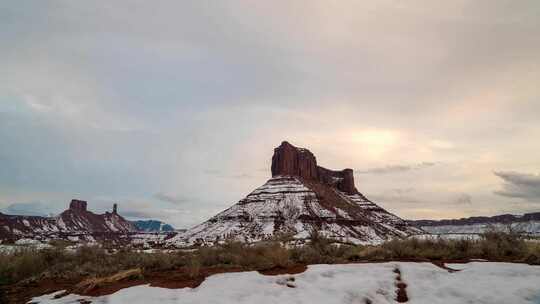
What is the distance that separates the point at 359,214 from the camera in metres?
144

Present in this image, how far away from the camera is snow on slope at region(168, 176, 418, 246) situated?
111 m

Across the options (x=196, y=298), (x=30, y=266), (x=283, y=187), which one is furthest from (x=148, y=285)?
(x=283, y=187)

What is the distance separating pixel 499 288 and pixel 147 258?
1040cm

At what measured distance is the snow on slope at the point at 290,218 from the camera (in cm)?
11088

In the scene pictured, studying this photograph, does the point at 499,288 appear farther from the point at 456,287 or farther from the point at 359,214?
the point at 359,214

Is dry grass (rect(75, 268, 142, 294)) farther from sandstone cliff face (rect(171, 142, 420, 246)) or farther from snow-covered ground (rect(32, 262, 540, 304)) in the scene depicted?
sandstone cliff face (rect(171, 142, 420, 246))

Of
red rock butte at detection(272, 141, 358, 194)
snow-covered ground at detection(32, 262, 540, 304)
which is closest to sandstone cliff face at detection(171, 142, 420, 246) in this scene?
red rock butte at detection(272, 141, 358, 194)

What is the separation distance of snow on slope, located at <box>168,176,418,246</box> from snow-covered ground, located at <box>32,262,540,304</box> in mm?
90548

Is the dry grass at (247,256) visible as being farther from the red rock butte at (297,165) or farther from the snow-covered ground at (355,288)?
the red rock butte at (297,165)

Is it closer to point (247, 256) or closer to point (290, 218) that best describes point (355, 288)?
point (247, 256)

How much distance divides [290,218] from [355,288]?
112 meters

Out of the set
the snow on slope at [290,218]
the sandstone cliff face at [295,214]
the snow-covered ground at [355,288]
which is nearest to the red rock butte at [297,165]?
the sandstone cliff face at [295,214]

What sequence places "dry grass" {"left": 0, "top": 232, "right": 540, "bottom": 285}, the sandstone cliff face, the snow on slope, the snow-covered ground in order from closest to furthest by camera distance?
1. the snow-covered ground
2. "dry grass" {"left": 0, "top": 232, "right": 540, "bottom": 285}
3. the sandstone cliff face
4. the snow on slope

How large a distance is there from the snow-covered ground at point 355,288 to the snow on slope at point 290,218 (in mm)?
90548
